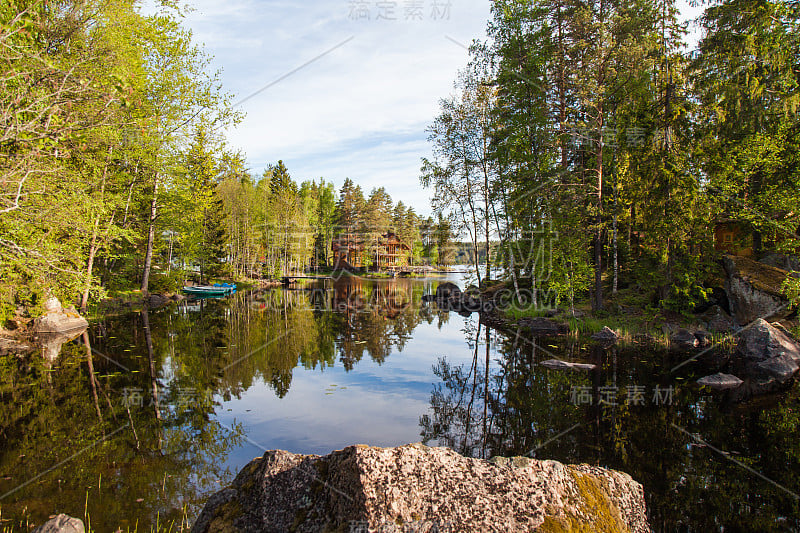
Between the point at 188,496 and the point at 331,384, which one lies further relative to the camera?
the point at 331,384

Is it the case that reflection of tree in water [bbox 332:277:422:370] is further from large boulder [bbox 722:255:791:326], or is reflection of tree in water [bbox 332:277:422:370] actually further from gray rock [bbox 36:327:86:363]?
large boulder [bbox 722:255:791:326]

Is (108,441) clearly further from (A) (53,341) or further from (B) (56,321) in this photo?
(B) (56,321)

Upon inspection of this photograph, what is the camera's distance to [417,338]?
63.8 feet

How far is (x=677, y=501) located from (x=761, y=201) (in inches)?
698

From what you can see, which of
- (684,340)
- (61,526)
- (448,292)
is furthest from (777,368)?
(448,292)

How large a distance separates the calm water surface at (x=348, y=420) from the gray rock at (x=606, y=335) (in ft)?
5.36

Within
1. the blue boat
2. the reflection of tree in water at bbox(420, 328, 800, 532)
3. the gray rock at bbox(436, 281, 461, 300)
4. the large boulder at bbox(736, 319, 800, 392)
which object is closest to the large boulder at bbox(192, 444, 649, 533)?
the reflection of tree in water at bbox(420, 328, 800, 532)

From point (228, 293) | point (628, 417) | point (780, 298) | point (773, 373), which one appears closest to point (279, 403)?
point (628, 417)

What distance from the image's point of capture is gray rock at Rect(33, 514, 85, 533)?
4.10m

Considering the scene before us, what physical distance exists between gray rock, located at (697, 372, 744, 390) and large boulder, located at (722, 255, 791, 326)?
7.03 m

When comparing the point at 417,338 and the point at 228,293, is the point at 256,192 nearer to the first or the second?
the point at 228,293

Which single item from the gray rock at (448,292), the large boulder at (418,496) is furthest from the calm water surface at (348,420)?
the gray rock at (448,292)

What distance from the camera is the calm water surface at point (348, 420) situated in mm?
5840

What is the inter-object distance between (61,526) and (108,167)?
22.9 meters
